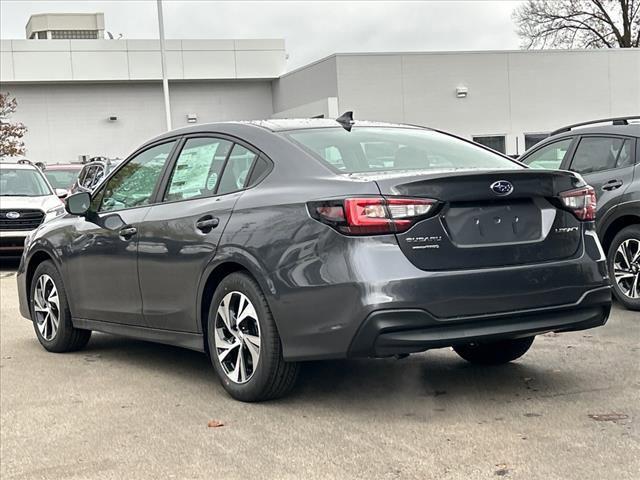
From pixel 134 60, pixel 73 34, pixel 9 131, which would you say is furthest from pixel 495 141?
pixel 73 34

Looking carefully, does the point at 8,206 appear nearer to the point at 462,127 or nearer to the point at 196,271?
the point at 196,271

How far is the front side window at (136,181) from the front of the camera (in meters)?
6.22

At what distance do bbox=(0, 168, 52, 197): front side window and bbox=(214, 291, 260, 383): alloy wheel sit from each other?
10.5 metres

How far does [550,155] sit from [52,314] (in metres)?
4.96

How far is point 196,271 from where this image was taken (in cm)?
547

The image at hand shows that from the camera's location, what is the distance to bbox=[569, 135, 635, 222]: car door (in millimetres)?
8188

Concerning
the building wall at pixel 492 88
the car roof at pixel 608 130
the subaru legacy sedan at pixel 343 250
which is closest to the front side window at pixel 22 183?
the car roof at pixel 608 130

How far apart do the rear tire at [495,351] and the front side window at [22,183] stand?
35.2 feet

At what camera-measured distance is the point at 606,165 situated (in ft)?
27.6

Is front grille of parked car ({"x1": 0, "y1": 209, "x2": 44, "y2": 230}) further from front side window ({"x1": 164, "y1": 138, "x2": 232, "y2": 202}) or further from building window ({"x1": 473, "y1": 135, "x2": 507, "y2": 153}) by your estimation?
building window ({"x1": 473, "y1": 135, "x2": 507, "y2": 153})

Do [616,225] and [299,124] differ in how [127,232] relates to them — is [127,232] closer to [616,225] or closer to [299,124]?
[299,124]

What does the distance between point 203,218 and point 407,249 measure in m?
1.46

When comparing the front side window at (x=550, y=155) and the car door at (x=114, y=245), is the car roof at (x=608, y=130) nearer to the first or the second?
the front side window at (x=550, y=155)

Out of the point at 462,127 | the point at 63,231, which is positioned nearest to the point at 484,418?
the point at 63,231
